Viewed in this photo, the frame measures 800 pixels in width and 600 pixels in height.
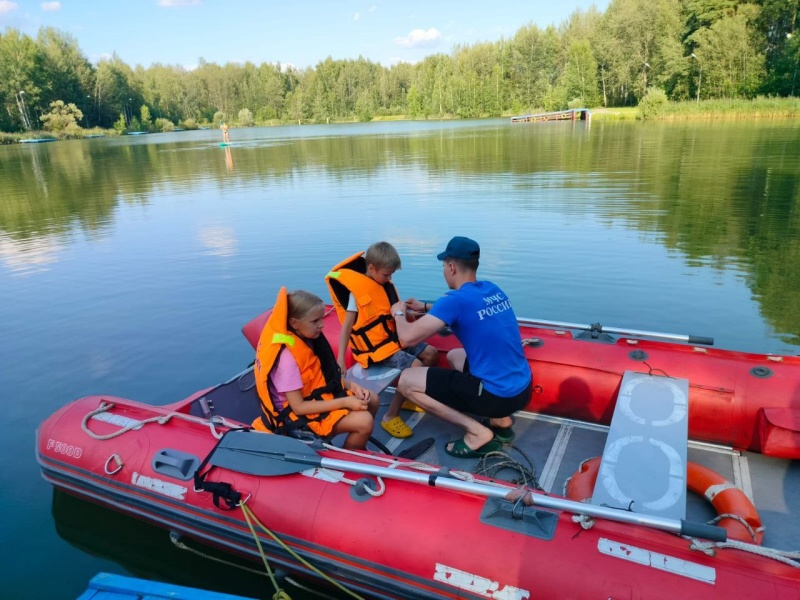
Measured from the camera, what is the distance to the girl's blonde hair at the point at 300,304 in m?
3.08

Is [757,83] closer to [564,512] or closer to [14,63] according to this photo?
[564,512]

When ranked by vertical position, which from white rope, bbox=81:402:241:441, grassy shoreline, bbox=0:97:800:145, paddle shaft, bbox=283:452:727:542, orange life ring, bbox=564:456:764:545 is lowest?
orange life ring, bbox=564:456:764:545

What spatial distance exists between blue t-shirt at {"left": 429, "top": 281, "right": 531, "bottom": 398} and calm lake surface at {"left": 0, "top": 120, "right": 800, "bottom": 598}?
1.90 metres

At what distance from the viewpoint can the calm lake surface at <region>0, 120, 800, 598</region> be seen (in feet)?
13.4

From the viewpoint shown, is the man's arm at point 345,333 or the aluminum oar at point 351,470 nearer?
the aluminum oar at point 351,470

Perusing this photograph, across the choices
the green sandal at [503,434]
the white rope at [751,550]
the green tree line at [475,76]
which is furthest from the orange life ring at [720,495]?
the green tree line at [475,76]

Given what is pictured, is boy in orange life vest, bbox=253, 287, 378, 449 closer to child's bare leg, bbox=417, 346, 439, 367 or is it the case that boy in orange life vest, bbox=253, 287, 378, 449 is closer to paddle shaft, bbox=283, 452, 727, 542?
paddle shaft, bbox=283, 452, 727, 542

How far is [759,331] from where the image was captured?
6.21m

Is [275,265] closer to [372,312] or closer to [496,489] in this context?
[372,312]

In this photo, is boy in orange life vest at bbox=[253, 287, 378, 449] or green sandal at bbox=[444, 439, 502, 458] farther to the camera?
green sandal at bbox=[444, 439, 502, 458]

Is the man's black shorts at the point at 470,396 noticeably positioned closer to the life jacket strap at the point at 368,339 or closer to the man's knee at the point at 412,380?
the man's knee at the point at 412,380

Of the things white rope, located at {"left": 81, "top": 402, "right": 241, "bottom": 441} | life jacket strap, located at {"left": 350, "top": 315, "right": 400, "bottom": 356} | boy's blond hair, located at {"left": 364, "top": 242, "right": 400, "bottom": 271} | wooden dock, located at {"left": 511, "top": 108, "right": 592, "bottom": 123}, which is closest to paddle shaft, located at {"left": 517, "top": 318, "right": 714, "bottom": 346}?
life jacket strap, located at {"left": 350, "top": 315, "right": 400, "bottom": 356}

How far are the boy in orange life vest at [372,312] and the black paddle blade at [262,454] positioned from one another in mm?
892

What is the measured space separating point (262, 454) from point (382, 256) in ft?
5.14
